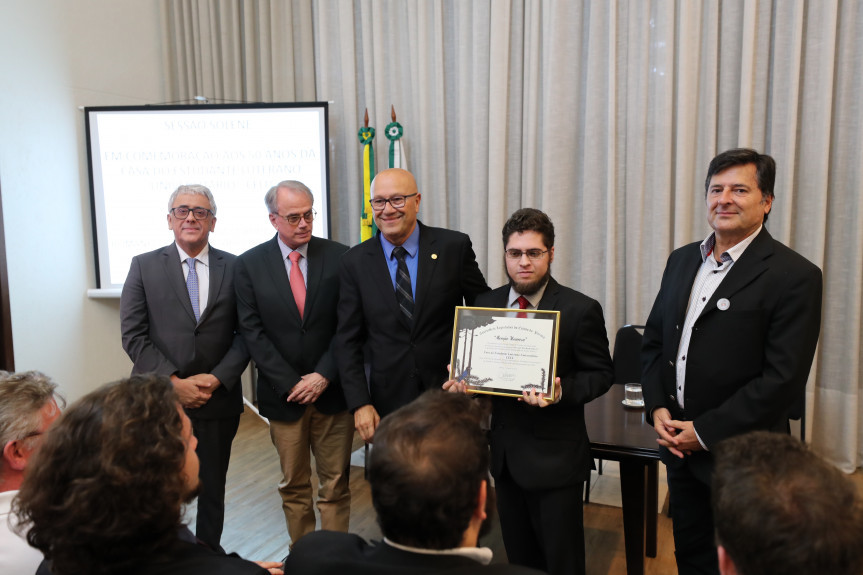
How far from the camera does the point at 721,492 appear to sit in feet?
3.26

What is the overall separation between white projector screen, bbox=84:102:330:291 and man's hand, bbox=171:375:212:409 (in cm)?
221

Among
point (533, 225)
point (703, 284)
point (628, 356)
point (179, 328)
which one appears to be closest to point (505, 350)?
point (533, 225)

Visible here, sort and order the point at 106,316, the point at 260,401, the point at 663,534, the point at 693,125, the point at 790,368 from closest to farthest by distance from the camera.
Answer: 1. the point at 790,368
2. the point at 260,401
3. the point at 663,534
4. the point at 693,125
5. the point at 106,316

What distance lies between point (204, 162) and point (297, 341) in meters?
2.63

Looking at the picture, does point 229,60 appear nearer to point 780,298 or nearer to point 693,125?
point 693,125

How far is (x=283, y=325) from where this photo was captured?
270 cm

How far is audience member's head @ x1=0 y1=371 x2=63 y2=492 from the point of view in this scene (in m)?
1.53

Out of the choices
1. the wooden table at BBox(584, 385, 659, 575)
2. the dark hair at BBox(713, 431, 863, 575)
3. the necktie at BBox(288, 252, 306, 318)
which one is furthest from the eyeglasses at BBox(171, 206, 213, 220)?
the dark hair at BBox(713, 431, 863, 575)

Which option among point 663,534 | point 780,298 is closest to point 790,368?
point 780,298

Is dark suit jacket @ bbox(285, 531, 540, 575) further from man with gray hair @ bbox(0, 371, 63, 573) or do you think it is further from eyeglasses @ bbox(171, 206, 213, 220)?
eyeglasses @ bbox(171, 206, 213, 220)

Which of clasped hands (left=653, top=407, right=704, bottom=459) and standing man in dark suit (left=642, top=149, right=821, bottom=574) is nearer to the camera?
standing man in dark suit (left=642, top=149, right=821, bottom=574)

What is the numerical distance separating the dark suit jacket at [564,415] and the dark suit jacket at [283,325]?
909 millimetres

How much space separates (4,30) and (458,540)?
4.78 meters

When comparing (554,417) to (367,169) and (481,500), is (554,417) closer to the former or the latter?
(481,500)
